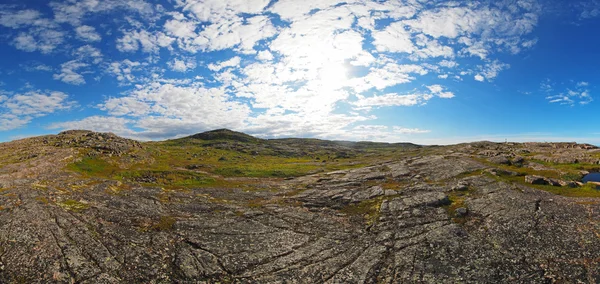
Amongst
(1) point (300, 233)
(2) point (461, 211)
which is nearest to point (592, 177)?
(2) point (461, 211)

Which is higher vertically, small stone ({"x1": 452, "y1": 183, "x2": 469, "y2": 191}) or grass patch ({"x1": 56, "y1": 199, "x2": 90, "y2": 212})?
small stone ({"x1": 452, "y1": 183, "x2": 469, "y2": 191})

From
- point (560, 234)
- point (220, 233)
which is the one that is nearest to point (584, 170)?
point (560, 234)

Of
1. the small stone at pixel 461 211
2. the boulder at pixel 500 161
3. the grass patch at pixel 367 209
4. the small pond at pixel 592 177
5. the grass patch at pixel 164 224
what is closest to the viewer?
the grass patch at pixel 164 224

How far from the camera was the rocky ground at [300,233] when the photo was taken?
27.8m

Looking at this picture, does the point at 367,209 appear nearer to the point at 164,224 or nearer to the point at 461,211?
the point at 461,211

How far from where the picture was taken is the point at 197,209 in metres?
48.3

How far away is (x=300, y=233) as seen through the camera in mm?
39625

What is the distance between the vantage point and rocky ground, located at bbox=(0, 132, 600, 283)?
1093 inches

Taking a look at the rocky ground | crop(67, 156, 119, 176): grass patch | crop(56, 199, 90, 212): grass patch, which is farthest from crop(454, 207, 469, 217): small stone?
crop(67, 156, 119, 176): grass patch

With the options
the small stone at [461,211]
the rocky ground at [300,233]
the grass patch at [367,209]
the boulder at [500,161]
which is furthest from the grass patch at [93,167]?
the boulder at [500,161]

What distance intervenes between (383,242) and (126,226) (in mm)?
33917

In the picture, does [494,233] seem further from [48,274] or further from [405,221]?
[48,274]

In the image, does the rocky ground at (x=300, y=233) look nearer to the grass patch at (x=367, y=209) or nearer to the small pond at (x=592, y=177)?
the grass patch at (x=367, y=209)

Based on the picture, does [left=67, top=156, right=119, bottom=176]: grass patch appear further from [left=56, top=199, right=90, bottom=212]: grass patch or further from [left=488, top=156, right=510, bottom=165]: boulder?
[left=488, top=156, right=510, bottom=165]: boulder
